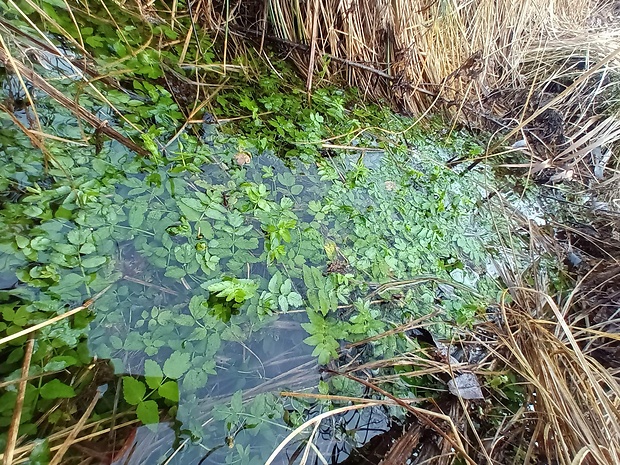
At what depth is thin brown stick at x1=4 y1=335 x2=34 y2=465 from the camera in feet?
2.46

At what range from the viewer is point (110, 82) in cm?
145

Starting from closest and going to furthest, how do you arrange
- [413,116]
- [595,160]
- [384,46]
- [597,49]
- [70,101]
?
[70,101] < [384,46] < [413,116] < [595,160] < [597,49]

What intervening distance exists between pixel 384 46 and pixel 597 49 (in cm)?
→ 211

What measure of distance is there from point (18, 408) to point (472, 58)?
260 cm

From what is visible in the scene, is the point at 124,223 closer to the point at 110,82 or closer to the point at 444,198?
the point at 110,82

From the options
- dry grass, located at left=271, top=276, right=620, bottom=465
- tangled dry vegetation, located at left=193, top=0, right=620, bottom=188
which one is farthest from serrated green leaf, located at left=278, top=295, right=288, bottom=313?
tangled dry vegetation, located at left=193, top=0, right=620, bottom=188

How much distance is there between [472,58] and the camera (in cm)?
231

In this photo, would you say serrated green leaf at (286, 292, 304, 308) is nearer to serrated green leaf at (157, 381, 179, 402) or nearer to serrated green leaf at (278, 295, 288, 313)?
serrated green leaf at (278, 295, 288, 313)

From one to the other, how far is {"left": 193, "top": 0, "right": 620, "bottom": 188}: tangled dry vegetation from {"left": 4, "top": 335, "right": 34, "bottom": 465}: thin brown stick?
1.61 m

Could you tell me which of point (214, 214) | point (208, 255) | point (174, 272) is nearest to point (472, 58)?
point (214, 214)

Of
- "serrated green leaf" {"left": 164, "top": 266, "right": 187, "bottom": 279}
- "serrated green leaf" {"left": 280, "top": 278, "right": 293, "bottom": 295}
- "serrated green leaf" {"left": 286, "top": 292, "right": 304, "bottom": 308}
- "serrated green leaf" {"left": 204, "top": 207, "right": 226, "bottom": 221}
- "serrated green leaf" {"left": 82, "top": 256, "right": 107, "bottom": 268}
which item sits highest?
"serrated green leaf" {"left": 204, "top": 207, "right": 226, "bottom": 221}

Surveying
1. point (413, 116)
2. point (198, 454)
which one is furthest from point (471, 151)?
point (198, 454)

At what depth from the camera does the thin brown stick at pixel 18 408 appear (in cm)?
75

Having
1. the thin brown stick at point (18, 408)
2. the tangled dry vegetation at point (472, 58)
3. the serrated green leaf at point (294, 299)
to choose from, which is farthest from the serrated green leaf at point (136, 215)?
the tangled dry vegetation at point (472, 58)
